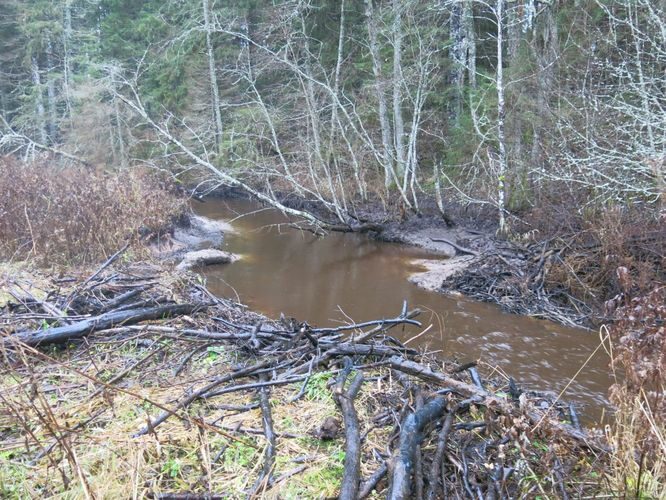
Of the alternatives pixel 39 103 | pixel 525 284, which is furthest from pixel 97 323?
pixel 39 103

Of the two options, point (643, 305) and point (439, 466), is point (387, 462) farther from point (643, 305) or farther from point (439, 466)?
point (643, 305)

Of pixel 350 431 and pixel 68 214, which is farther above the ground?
pixel 68 214

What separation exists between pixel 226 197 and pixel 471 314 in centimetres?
1697

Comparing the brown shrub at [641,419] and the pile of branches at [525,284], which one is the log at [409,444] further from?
the pile of branches at [525,284]

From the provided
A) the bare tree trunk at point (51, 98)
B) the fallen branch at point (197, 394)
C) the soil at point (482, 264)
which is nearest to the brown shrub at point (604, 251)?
the soil at point (482, 264)

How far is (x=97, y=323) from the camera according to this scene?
3941 millimetres

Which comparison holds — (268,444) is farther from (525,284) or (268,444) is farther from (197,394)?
(525,284)

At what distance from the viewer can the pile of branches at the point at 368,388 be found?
2217 millimetres

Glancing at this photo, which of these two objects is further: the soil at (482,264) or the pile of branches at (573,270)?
the soil at (482,264)

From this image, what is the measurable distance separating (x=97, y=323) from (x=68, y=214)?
6.19m

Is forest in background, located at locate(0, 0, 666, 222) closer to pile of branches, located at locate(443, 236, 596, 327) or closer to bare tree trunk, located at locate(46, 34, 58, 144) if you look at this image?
bare tree trunk, located at locate(46, 34, 58, 144)

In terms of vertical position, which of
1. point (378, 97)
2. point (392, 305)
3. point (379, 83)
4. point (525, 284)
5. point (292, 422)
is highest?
point (379, 83)

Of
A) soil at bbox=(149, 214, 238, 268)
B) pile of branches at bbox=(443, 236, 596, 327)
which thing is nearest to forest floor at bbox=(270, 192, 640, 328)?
pile of branches at bbox=(443, 236, 596, 327)

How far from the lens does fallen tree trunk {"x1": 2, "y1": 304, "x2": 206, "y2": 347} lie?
3596 mm
